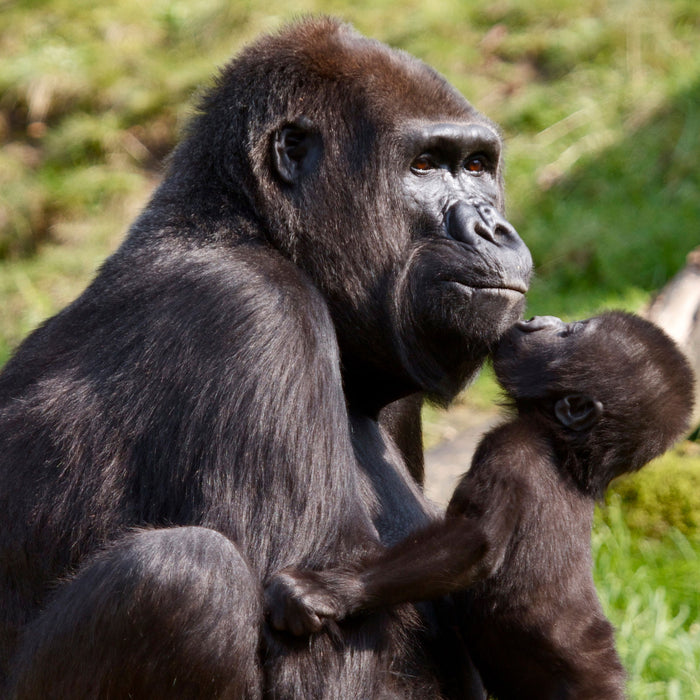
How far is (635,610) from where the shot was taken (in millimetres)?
5586

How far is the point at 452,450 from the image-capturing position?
25.5ft

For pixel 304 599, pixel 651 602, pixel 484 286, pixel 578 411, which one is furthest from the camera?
pixel 651 602

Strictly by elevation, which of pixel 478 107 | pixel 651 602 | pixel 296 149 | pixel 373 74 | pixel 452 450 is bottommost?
pixel 452 450

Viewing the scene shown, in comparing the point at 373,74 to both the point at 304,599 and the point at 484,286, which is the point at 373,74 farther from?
the point at 304,599

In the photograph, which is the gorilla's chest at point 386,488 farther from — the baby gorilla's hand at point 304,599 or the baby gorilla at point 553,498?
the baby gorilla's hand at point 304,599

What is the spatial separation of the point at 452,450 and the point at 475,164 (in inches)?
143

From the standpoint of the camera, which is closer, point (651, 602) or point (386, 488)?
point (386, 488)

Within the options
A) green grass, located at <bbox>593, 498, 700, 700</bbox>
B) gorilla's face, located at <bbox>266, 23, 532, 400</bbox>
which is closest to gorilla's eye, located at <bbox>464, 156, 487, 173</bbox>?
gorilla's face, located at <bbox>266, 23, 532, 400</bbox>

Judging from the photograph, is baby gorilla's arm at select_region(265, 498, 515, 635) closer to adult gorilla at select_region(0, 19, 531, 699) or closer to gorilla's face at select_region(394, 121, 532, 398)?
adult gorilla at select_region(0, 19, 531, 699)

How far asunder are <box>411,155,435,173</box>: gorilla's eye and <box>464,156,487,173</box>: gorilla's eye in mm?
185

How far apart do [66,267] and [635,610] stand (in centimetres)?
704

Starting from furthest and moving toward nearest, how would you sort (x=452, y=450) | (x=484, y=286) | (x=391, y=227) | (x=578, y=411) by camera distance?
(x=452, y=450) → (x=391, y=227) → (x=484, y=286) → (x=578, y=411)

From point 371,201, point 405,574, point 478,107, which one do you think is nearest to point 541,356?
point 371,201

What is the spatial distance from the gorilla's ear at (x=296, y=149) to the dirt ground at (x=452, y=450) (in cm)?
301
